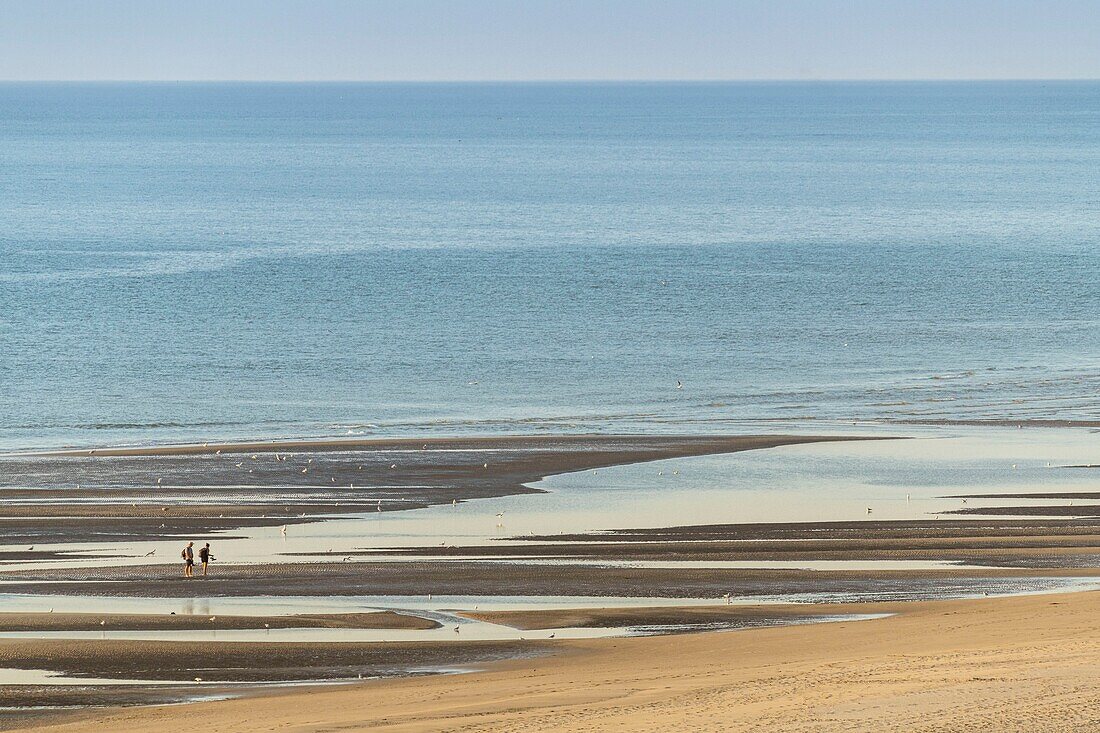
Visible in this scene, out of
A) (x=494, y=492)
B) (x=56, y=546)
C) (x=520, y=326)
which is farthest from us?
(x=520, y=326)

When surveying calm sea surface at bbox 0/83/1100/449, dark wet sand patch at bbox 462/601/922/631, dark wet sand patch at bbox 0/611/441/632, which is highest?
calm sea surface at bbox 0/83/1100/449

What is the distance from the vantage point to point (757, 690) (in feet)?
60.4

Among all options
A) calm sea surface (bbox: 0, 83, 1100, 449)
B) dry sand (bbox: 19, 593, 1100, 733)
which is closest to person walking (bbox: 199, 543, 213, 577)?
dry sand (bbox: 19, 593, 1100, 733)

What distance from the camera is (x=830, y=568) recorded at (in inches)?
1101

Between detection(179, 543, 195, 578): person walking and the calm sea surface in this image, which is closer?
detection(179, 543, 195, 578): person walking

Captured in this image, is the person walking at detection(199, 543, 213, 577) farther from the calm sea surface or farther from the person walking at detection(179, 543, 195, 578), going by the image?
the calm sea surface

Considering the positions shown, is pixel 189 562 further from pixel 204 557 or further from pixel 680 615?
pixel 680 615

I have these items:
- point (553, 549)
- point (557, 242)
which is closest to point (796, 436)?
point (553, 549)

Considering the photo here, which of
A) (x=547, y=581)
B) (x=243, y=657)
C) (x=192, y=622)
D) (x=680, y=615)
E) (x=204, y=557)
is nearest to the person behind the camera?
(x=243, y=657)

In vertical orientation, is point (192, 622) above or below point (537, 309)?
below

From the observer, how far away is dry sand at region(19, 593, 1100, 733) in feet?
55.4

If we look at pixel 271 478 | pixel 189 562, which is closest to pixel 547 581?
pixel 189 562

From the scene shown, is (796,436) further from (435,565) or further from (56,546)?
(56,546)

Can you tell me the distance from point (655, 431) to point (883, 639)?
77.8 feet
